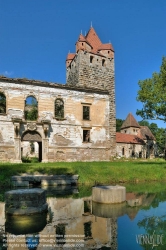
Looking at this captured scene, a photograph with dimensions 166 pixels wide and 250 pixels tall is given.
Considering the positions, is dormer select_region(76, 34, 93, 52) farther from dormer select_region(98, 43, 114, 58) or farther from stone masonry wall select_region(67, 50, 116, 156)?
dormer select_region(98, 43, 114, 58)

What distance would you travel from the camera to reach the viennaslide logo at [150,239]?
5.92 meters

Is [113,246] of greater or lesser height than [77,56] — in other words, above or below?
below

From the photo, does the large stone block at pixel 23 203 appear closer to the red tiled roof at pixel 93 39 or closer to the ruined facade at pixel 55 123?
the ruined facade at pixel 55 123

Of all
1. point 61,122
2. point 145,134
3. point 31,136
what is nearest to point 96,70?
point 61,122

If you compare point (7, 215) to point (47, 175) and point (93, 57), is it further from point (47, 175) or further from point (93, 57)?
point (93, 57)

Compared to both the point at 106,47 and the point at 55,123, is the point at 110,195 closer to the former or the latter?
the point at 55,123

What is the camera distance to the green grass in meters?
16.3

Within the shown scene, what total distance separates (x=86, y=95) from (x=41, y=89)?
525cm

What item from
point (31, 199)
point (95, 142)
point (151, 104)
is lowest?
point (31, 199)

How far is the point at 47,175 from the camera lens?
16.3 metres

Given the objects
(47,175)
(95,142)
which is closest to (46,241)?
(47,175)

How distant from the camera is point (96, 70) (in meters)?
32.6

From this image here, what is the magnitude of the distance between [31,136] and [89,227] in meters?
17.9

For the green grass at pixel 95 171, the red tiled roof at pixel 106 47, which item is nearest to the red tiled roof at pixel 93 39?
the red tiled roof at pixel 106 47
